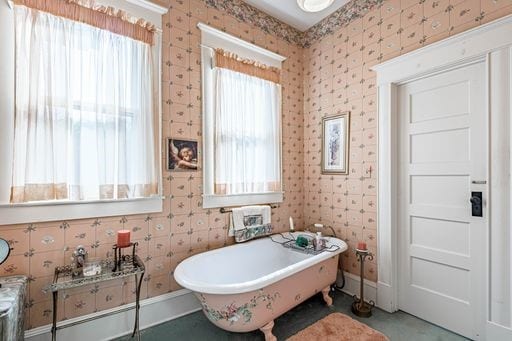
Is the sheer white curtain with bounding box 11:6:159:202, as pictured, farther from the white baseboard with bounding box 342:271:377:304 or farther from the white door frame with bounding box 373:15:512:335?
the white baseboard with bounding box 342:271:377:304

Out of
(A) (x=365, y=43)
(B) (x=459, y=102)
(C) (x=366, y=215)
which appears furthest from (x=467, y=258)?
(A) (x=365, y=43)

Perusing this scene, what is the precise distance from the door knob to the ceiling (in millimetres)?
2232

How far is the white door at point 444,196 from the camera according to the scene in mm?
1910

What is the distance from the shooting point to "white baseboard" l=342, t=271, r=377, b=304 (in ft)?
8.04

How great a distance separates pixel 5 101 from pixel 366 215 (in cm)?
299

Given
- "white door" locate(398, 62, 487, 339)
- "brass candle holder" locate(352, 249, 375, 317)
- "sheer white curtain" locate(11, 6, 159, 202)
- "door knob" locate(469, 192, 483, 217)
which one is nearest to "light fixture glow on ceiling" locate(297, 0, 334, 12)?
"white door" locate(398, 62, 487, 339)

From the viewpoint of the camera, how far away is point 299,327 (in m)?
2.05

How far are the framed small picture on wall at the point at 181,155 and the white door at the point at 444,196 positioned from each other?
1947 mm

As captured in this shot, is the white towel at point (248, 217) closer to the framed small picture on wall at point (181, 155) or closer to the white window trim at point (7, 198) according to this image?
the framed small picture on wall at point (181, 155)

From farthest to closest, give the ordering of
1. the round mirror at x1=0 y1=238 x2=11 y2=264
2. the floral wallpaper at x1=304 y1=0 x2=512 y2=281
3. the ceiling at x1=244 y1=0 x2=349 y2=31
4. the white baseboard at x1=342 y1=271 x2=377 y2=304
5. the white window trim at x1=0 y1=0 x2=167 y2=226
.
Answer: the ceiling at x1=244 y1=0 x2=349 y2=31 → the white baseboard at x1=342 y1=271 x2=377 y2=304 → the floral wallpaper at x1=304 y1=0 x2=512 y2=281 → the white window trim at x1=0 y1=0 x2=167 y2=226 → the round mirror at x1=0 y1=238 x2=11 y2=264

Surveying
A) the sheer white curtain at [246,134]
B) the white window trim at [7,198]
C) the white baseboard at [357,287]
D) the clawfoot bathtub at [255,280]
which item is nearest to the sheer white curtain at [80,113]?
the white window trim at [7,198]

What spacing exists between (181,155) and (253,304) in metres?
1.35

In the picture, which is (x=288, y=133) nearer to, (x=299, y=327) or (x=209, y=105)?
(x=209, y=105)

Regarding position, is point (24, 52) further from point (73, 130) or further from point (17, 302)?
point (17, 302)
